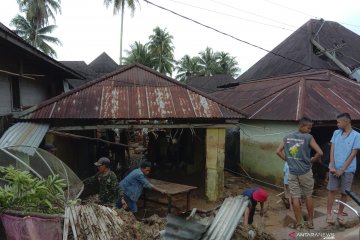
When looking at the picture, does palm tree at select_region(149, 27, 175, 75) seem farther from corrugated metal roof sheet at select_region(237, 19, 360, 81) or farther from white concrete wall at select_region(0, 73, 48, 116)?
white concrete wall at select_region(0, 73, 48, 116)

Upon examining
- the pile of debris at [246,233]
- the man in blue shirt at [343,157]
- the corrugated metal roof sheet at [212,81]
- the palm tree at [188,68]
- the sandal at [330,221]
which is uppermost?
the palm tree at [188,68]

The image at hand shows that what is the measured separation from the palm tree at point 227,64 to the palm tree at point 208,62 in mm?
785

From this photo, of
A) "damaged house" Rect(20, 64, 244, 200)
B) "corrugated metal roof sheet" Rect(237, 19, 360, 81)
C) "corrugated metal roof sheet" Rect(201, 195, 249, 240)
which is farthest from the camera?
"corrugated metal roof sheet" Rect(237, 19, 360, 81)

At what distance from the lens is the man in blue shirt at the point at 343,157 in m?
4.87

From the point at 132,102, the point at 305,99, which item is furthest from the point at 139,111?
the point at 305,99

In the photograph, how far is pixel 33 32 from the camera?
107 feet

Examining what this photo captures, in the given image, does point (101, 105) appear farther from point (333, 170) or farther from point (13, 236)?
point (333, 170)

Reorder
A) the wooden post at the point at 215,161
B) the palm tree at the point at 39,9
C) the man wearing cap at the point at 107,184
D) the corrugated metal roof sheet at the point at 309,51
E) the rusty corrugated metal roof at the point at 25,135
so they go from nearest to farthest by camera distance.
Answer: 1. the man wearing cap at the point at 107,184
2. the rusty corrugated metal roof at the point at 25,135
3. the wooden post at the point at 215,161
4. the corrugated metal roof sheet at the point at 309,51
5. the palm tree at the point at 39,9

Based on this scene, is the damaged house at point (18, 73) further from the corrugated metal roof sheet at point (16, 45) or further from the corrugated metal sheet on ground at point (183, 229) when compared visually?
the corrugated metal sheet on ground at point (183, 229)

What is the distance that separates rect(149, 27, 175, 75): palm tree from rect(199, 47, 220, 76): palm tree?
9.65 m

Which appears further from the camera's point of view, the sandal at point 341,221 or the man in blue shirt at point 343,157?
the sandal at point 341,221

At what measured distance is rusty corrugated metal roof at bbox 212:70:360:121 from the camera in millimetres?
9577

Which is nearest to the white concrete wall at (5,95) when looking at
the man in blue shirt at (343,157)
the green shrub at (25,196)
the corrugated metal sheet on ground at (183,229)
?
the green shrub at (25,196)

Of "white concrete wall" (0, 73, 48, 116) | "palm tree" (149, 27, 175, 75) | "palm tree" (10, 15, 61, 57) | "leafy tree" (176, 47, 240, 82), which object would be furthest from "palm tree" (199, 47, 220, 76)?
"white concrete wall" (0, 73, 48, 116)
